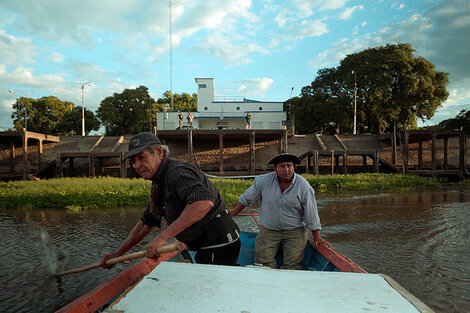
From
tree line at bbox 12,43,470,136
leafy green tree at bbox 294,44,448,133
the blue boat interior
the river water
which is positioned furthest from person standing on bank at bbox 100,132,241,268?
leafy green tree at bbox 294,44,448,133

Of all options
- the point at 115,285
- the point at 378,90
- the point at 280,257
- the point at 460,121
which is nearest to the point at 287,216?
the point at 280,257

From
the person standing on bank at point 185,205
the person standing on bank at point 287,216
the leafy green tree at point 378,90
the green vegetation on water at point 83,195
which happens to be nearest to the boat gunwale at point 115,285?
the person standing on bank at point 185,205

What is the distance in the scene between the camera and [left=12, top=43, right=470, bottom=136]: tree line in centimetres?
2919

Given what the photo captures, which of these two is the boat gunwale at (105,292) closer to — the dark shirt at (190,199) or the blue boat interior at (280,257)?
the dark shirt at (190,199)

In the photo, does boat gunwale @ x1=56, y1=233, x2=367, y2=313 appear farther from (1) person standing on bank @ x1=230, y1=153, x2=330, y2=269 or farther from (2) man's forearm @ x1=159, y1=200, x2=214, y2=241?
(2) man's forearm @ x1=159, y1=200, x2=214, y2=241

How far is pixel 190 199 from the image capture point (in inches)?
82.4

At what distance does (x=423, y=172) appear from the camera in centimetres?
2055

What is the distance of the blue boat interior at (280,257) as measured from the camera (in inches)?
138

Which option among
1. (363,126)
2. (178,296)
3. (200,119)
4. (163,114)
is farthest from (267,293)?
(363,126)

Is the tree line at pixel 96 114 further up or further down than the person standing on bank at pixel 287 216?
further up

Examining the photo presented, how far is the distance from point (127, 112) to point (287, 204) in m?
35.5

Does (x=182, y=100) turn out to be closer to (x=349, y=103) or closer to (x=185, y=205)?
(x=349, y=103)

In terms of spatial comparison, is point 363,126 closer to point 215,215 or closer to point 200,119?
point 200,119

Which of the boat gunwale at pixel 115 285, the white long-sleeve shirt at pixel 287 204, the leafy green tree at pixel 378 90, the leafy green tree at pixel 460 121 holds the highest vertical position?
the leafy green tree at pixel 378 90
